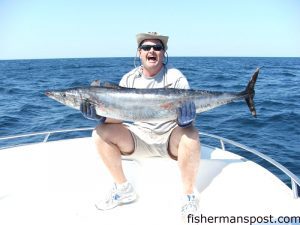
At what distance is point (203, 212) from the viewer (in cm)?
316

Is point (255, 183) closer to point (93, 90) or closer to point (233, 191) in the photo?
point (233, 191)

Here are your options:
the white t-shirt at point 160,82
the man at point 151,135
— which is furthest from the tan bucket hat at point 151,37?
the white t-shirt at point 160,82

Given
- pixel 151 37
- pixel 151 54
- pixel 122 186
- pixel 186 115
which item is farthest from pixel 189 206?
pixel 151 37

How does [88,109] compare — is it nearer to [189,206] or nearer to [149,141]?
[149,141]

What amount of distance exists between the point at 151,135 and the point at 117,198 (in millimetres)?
795

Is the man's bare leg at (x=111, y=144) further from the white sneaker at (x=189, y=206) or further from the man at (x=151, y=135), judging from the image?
the white sneaker at (x=189, y=206)

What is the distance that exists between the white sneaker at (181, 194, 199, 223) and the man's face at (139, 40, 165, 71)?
150cm

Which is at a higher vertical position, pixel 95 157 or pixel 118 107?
pixel 118 107

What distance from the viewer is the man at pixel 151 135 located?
3.22 metres

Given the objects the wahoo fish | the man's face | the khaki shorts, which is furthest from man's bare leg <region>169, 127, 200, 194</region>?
the man's face

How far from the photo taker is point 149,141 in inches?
146

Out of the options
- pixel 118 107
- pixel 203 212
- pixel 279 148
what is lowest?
pixel 279 148

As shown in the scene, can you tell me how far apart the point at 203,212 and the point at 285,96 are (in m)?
13.0

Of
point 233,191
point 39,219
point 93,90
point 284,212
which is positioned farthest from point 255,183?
point 39,219
